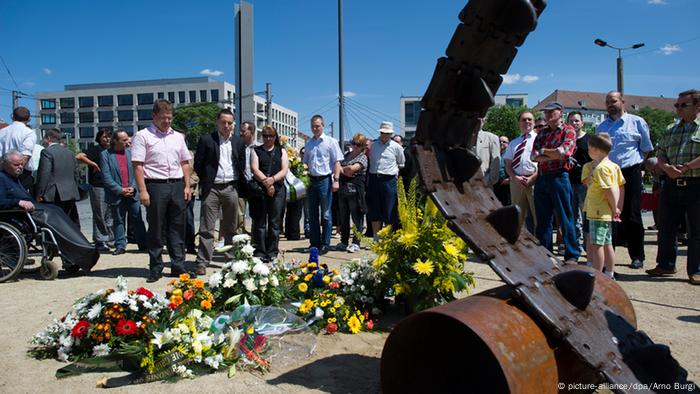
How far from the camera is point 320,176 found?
8375 mm

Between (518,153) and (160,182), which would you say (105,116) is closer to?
(160,182)

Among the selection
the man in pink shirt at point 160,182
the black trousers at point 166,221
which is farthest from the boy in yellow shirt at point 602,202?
the black trousers at point 166,221

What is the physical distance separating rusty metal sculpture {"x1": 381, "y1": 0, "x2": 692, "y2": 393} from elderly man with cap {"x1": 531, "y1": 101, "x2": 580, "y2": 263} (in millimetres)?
3589

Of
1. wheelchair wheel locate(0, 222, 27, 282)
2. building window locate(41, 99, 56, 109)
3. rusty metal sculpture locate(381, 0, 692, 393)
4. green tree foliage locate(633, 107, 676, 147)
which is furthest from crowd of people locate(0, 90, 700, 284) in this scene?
building window locate(41, 99, 56, 109)

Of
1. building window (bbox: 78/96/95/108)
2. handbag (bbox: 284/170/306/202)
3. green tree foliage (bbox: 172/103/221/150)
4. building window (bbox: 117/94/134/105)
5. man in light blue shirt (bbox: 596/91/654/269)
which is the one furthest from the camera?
building window (bbox: 78/96/95/108)

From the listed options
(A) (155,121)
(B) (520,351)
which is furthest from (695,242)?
(A) (155,121)

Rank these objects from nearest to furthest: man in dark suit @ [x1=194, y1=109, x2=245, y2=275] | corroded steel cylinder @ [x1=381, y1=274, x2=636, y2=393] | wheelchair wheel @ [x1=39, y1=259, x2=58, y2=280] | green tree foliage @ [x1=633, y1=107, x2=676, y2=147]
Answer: corroded steel cylinder @ [x1=381, y1=274, x2=636, y2=393] → wheelchair wheel @ [x1=39, y1=259, x2=58, y2=280] → man in dark suit @ [x1=194, y1=109, x2=245, y2=275] → green tree foliage @ [x1=633, y1=107, x2=676, y2=147]

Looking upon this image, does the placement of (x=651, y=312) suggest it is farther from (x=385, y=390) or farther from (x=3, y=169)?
(x=3, y=169)

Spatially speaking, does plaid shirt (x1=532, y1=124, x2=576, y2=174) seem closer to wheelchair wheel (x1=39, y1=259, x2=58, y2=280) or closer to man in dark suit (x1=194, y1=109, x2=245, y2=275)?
man in dark suit (x1=194, y1=109, x2=245, y2=275)

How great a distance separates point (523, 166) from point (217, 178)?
14.6 ft

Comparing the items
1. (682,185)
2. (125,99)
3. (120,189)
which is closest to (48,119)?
(125,99)

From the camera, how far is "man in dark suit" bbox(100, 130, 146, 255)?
8336mm

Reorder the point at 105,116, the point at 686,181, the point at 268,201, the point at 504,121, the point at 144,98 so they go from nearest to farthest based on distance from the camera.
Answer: the point at 686,181, the point at 268,201, the point at 504,121, the point at 144,98, the point at 105,116

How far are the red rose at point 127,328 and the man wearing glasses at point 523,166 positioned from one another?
214 inches
